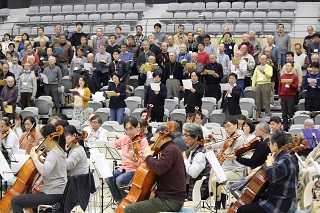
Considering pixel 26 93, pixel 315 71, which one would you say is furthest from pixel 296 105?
pixel 26 93

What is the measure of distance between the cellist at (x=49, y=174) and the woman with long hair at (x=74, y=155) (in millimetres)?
196

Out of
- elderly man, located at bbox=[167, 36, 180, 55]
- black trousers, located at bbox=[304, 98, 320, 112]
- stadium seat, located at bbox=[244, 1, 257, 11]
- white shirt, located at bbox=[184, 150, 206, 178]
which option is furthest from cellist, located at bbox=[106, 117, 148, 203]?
stadium seat, located at bbox=[244, 1, 257, 11]

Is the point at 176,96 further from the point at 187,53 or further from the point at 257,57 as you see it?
the point at 257,57

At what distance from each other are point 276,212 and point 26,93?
9978mm

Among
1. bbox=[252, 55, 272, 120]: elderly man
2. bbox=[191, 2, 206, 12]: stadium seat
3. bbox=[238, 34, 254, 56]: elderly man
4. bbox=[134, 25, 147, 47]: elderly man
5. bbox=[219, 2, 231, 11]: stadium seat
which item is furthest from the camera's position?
bbox=[191, 2, 206, 12]: stadium seat

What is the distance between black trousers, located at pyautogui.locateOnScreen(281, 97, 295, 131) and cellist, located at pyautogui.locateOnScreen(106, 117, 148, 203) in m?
6.06

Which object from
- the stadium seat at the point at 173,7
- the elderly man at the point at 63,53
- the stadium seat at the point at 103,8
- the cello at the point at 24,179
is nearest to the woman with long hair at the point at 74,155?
the cello at the point at 24,179

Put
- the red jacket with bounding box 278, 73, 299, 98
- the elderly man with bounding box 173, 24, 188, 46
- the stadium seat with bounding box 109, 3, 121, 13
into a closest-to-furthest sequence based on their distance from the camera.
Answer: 1. the red jacket with bounding box 278, 73, 299, 98
2. the elderly man with bounding box 173, 24, 188, 46
3. the stadium seat with bounding box 109, 3, 121, 13

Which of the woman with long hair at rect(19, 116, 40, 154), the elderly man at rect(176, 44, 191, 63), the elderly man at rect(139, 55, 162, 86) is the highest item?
the elderly man at rect(176, 44, 191, 63)

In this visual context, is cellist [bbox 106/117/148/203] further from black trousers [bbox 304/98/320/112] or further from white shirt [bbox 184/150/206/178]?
black trousers [bbox 304/98/320/112]

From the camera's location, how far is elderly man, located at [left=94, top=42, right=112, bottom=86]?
17094 millimetres

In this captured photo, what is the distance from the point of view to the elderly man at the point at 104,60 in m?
17.1

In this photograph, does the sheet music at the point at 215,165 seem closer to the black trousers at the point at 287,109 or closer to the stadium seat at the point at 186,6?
the black trousers at the point at 287,109

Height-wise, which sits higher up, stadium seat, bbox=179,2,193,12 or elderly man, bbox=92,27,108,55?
stadium seat, bbox=179,2,193,12
